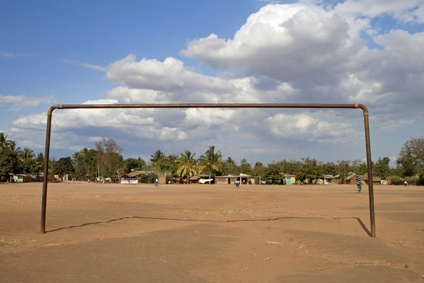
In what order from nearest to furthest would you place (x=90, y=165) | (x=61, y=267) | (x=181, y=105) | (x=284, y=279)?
(x=284, y=279), (x=61, y=267), (x=181, y=105), (x=90, y=165)

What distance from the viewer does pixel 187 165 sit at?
97688 mm

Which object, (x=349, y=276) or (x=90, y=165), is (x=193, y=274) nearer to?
(x=349, y=276)

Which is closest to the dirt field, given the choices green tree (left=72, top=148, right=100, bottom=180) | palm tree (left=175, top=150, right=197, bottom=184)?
palm tree (left=175, top=150, right=197, bottom=184)

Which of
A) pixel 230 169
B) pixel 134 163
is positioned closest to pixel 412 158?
pixel 230 169

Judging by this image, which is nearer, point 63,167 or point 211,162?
point 211,162

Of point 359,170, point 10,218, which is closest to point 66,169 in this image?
point 359,170

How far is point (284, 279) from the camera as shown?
641cm

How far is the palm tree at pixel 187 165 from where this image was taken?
9738 cm

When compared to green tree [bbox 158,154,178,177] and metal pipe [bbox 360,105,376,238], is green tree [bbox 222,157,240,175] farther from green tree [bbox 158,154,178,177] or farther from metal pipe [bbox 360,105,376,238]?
metal pipe [bbox 360,105,376,238]

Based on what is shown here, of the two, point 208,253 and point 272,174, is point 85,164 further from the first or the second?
point 208,253

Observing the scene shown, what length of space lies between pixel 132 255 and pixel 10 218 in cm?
932

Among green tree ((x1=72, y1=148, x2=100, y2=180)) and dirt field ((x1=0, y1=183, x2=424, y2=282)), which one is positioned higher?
green tree ((x1=72, y1=148, x2=100, y2=180))

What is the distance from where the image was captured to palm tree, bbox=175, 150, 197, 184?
97375mm

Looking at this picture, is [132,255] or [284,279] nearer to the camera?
[284,279]
